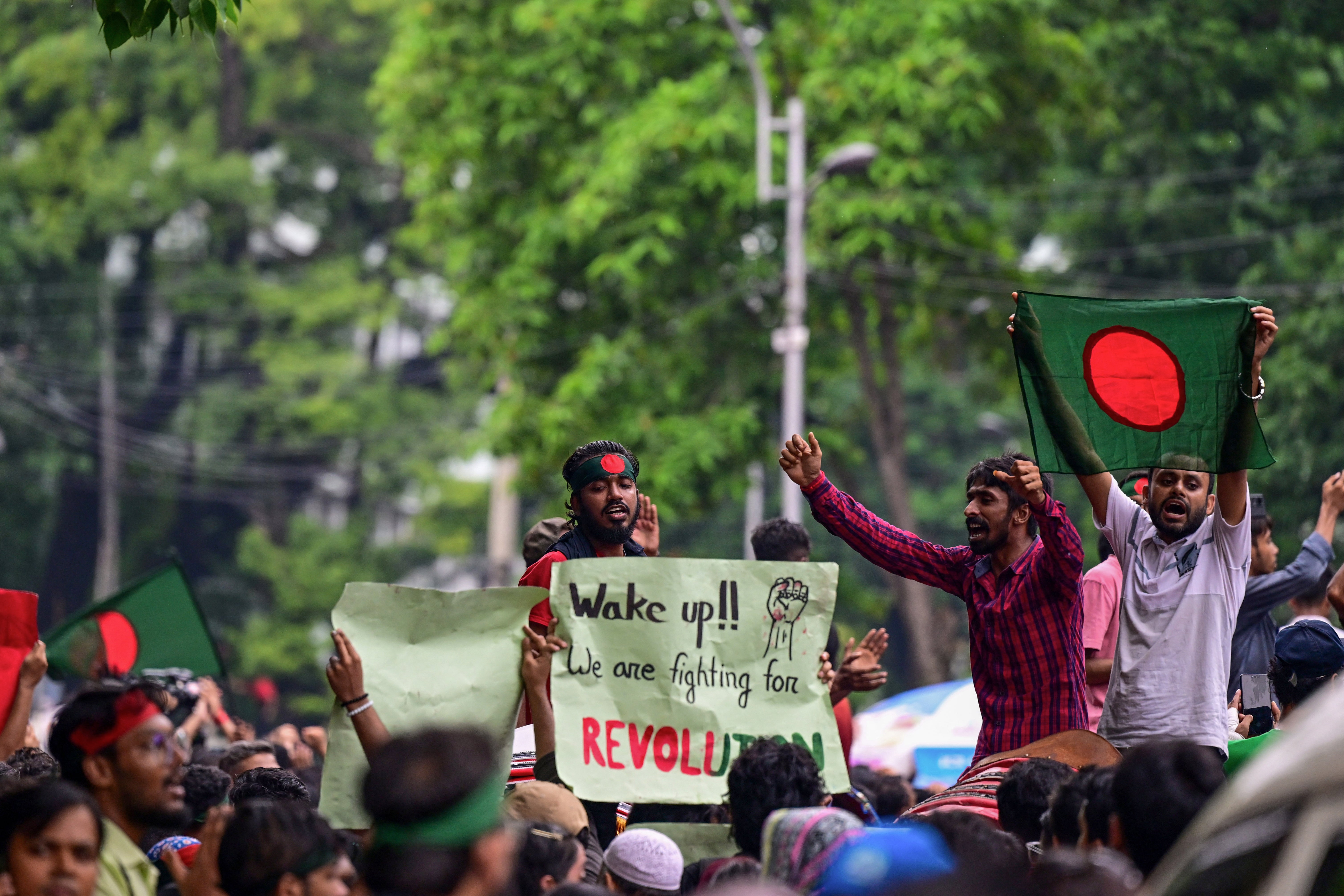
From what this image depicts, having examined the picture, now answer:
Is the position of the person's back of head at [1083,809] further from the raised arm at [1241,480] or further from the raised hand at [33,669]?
the raised hand at [33,669]

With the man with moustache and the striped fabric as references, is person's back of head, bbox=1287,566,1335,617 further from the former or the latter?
the man with moustache

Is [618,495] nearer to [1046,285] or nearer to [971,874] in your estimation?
[971,874]

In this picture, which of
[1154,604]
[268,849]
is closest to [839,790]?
[1154,604]

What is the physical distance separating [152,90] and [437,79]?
16608mm

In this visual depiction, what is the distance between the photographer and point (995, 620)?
17.4 feet

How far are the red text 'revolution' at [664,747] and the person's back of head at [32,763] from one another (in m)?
1.70

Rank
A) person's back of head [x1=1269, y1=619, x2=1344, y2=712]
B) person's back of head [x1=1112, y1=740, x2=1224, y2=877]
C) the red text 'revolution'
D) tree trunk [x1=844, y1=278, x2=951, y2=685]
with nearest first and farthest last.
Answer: person's back of head [x1=1112, y1=740, x2=1224, y2=877] → person's back of head [x1=1269, y1=619, x2=1344, y2=712] → the red text 'revolution' → tree trunk [x1=844, y1=278, x2=951, y2=685]

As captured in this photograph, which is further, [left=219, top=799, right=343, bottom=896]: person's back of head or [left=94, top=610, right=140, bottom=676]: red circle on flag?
[left=94, top=610, right=140, bottom=676]: red circle on flag

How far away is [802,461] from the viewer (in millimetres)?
5738

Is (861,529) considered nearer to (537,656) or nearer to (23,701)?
(537,656)

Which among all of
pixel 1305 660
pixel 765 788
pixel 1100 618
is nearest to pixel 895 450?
pixel 1100 618

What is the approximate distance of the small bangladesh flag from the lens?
346 inches

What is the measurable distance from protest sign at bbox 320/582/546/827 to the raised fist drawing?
0.73 meters

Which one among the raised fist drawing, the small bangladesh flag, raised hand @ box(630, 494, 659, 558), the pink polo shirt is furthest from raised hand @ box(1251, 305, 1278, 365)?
the small bangladesh flag
